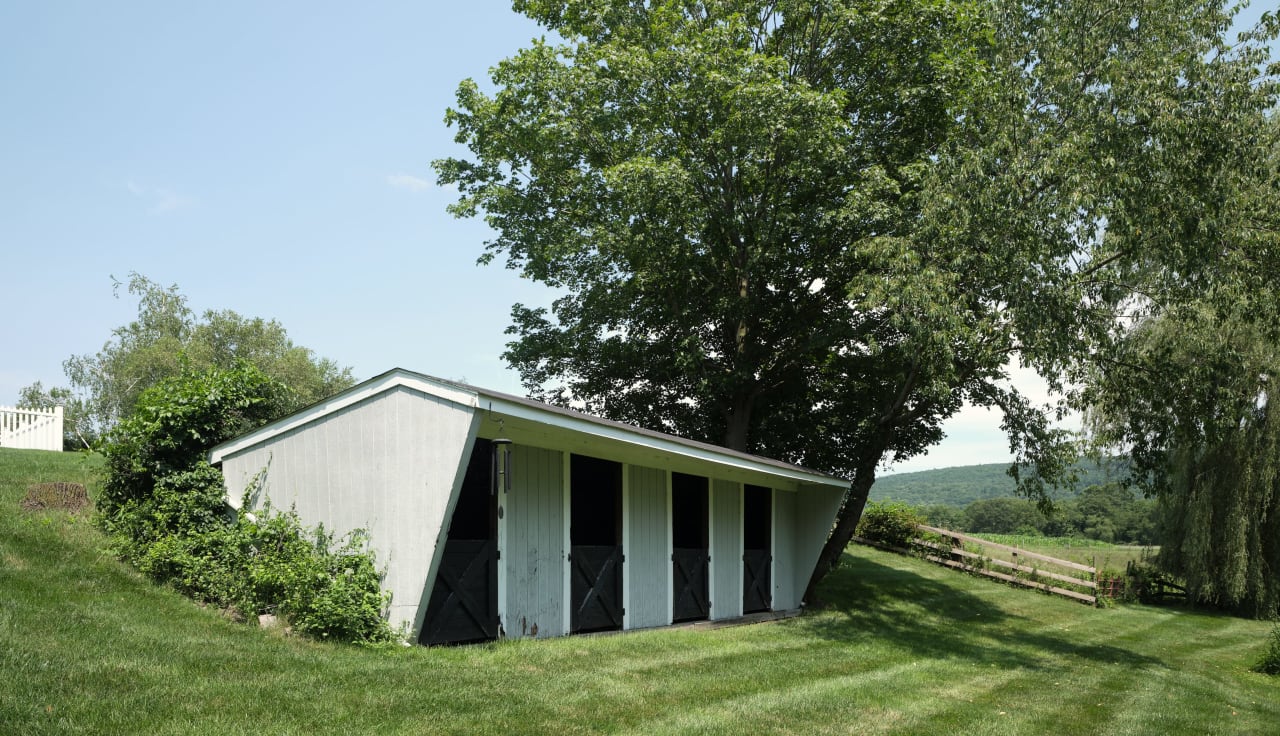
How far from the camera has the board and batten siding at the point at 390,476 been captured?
8.74m

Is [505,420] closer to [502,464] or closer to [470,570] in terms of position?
Answer: [502,464]

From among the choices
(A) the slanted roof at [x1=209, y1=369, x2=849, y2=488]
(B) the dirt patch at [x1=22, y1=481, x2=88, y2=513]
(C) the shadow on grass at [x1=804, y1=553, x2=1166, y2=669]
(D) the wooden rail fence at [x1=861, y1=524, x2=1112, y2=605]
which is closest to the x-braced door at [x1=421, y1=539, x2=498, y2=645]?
(A) the slanted roof at [x1=209, y1=369, x2=849, y2=488]

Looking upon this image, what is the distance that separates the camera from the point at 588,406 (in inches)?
881

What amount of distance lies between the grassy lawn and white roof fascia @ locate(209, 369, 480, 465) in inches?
67.1

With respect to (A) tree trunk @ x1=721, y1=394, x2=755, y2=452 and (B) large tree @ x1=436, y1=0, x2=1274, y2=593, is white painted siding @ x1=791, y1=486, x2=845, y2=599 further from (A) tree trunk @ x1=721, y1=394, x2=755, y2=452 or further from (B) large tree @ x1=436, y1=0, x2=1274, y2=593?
(A) tree trunk @ x1=721, y1=394, x2=755, y2=452

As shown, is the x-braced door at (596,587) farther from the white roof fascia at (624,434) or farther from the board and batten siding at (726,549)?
the board and batten siding at (726,549)

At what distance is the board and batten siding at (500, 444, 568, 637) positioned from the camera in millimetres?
10156

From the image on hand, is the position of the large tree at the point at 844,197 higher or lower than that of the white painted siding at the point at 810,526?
higher

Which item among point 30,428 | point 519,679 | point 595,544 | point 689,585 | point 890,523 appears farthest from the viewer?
point 890,523

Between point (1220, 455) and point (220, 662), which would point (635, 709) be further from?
point (1220, 455)

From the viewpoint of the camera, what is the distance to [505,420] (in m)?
9.16

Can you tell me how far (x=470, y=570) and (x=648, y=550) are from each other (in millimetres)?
3460

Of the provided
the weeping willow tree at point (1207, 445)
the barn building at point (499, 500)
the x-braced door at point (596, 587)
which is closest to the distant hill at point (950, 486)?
the weeping willow tree at point (1207, 445)

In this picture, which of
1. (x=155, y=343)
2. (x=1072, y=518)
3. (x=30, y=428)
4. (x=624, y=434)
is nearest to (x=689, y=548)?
(x=624, y=434)
